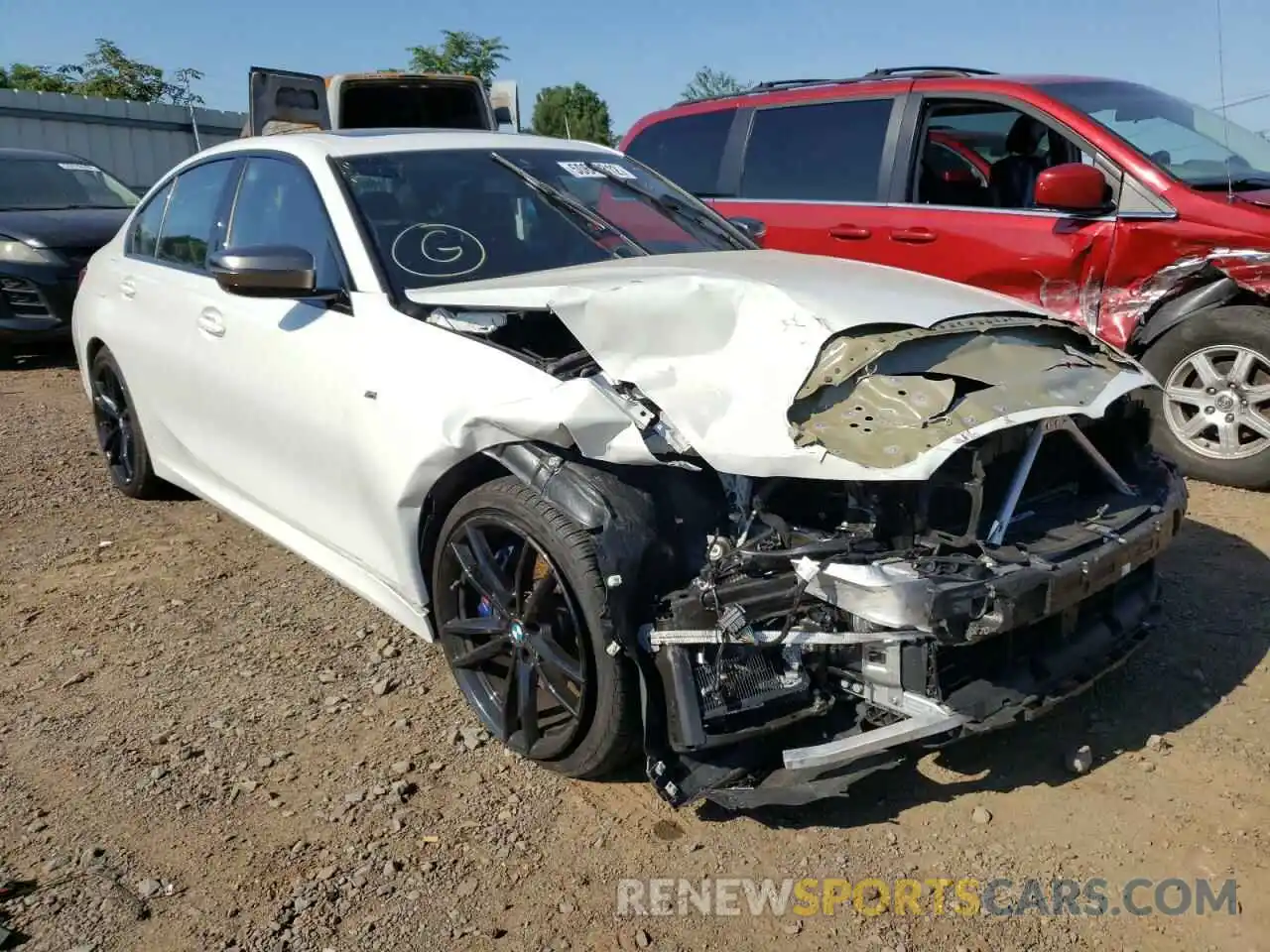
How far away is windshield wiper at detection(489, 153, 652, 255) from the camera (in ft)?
12.3

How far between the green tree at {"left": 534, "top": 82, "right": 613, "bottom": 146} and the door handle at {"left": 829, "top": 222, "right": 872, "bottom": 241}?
36.2 metres

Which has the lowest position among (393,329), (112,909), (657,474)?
(112,909)

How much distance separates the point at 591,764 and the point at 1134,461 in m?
1.82

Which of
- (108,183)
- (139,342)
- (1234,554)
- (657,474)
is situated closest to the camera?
(657,474)

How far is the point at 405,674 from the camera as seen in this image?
356 centimetres

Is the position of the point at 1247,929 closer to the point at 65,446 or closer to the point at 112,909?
the point at 112,909

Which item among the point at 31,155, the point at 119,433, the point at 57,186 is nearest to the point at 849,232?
the point at 119,433

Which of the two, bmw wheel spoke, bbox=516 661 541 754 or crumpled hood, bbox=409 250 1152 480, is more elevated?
crumpled hood, bbox=409 250 1152 480

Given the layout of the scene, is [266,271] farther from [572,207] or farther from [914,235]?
[914,235]

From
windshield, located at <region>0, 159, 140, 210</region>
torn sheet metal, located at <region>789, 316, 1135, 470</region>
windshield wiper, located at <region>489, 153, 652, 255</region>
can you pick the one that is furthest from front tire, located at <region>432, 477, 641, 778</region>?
windshield, located at <region>0, 159, 140, 210</region>

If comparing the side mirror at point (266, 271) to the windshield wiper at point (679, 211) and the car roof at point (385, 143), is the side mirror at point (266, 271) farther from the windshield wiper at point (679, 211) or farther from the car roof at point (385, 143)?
the windshield wiper at point (679, 211)

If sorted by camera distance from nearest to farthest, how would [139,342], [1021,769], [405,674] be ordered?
[1021,769] < [405,674] < [139,342]

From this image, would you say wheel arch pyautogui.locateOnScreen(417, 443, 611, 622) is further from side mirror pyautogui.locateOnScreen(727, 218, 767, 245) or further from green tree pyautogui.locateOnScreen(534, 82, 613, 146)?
green tree pyautogui.locateOnScreen(534, 82, 613, 146)

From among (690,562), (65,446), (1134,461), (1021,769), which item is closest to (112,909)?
(690,562)
